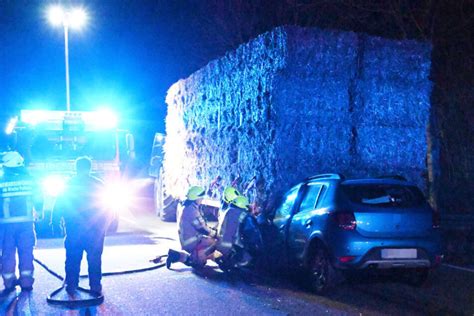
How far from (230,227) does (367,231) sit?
254cm

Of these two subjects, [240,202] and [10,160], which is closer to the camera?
[10,160]

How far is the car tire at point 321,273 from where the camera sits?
26.5ft

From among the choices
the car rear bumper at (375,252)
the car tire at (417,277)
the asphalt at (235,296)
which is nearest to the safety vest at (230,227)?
the asphalt at (235,296)

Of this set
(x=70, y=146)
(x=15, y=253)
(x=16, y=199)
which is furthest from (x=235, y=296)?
(x=70, y=146)

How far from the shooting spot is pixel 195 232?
9695 mm

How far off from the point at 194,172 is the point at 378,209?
308 inches

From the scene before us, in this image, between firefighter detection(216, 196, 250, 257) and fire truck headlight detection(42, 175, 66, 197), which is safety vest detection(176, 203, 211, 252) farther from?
fire truck headlight detection(42, 175, 66, 197)

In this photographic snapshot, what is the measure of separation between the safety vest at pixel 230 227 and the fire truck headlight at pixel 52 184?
20.8 ft

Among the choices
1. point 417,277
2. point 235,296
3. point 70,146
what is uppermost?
point 70,146

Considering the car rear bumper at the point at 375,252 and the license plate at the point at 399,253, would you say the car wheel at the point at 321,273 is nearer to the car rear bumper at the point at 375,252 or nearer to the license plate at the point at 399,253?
the car rear bumper at the point at 375,252

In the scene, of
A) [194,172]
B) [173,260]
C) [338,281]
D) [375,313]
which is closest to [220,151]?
[194,172]

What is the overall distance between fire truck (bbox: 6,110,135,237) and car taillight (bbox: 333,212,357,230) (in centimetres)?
812

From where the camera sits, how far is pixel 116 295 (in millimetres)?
8125

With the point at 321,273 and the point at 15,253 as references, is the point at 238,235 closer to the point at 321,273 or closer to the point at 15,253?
the point at 321,273
